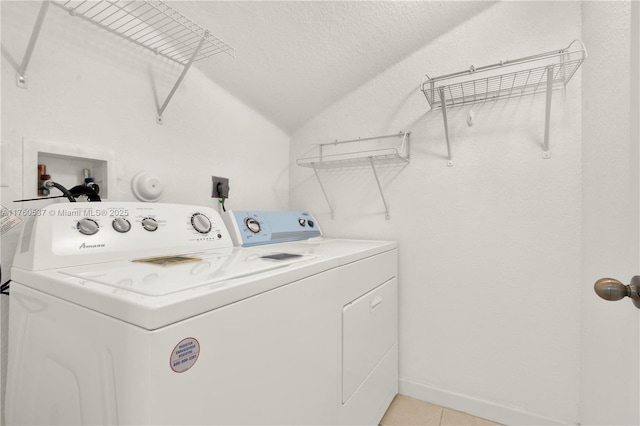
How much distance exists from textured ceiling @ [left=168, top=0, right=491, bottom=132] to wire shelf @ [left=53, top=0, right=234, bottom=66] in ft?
0.26

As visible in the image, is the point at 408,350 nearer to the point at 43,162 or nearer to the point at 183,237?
the point at 183,237

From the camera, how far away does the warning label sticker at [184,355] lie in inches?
21.5

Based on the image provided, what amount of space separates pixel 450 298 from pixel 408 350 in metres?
0.42

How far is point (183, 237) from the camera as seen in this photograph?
1200 millimetres

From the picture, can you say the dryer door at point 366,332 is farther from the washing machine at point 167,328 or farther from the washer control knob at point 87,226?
the washer control knob at point 87,226

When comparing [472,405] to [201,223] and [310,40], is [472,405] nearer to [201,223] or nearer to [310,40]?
[201,223]

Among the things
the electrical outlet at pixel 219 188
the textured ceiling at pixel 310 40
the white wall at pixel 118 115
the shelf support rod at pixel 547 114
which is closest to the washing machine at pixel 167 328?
the white wall at pixel 118 115

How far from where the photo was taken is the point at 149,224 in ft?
3.66

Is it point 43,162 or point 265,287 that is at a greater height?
point 43,162

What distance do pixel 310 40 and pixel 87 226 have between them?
1348 mm

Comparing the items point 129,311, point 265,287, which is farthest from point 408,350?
point 129,311

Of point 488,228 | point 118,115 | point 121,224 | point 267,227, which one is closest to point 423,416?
point 488,228

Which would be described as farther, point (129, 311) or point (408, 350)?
point (408, 350)

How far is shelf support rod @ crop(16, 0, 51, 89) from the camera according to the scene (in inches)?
36.4
